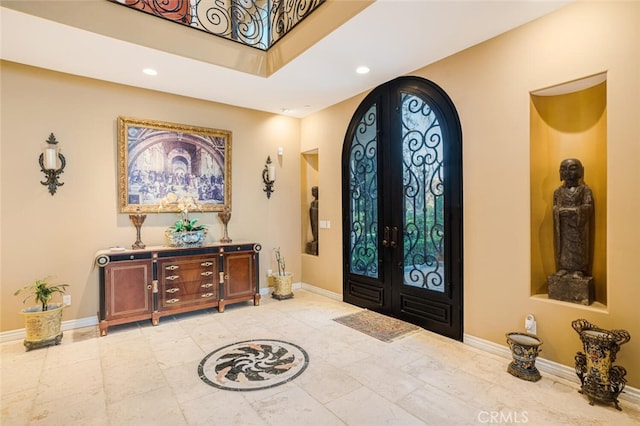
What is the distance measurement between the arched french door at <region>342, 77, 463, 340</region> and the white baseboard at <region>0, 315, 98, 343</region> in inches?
134

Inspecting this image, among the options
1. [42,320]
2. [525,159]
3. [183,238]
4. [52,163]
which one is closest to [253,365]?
[183,238]

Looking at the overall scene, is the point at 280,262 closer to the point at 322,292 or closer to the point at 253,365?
the point at 322,292

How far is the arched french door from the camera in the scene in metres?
3.50

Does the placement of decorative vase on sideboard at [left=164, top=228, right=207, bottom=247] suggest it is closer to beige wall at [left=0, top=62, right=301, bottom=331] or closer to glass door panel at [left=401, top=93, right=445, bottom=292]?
beige wall at [left=0, top=62, right=301, bottom=331]

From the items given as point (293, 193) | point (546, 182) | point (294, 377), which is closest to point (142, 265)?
point (294, 377)

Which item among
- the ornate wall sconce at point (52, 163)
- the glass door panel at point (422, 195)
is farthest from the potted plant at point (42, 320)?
the glass door panel at point (422, 195)

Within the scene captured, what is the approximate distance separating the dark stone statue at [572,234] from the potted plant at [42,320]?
16.3 feet

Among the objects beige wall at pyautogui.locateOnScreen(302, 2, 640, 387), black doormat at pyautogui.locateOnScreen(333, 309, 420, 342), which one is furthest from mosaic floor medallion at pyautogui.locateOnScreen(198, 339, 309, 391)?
beige wall at pyautogui.locateOnScreen(302, 2, 640, 387)

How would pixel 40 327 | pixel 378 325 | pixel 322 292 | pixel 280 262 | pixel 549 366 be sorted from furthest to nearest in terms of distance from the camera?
pixel 280 262 → pixel 322 292 → pixel 378 325 → pixel 40 327 → pixel 549 366

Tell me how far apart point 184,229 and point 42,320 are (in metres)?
1.70

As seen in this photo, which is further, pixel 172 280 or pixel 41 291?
pixel 172 280

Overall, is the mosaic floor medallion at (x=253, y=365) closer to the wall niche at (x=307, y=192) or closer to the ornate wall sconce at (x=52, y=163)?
the wall niche at (x=307, y=192)

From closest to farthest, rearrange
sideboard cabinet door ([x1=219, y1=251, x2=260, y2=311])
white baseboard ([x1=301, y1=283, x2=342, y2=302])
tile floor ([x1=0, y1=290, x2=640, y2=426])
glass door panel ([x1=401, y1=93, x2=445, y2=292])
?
tile floor ([x1=0, y1=290, x2=640, y2=426])
glass door panel ([x1=401, y1=93, x2=445, y2=292])
sideboard cabinet door ([x1=219, y1=251, x2=260, y2=311])
white baseboard ([x1=301, y1=283, x2=342, y2=302])

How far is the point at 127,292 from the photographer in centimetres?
378
